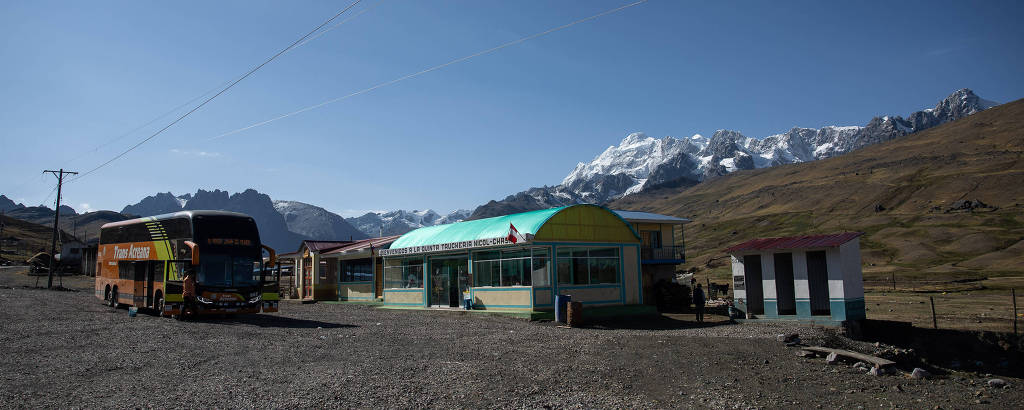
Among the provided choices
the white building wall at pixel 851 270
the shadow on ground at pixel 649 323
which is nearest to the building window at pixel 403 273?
the shadow on ground at pixel 649 323

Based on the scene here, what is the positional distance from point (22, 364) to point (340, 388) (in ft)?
24.5

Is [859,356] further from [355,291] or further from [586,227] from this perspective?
[355,291]

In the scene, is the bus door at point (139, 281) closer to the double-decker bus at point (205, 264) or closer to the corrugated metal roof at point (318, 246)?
the double-decker bus at point (205, 264)

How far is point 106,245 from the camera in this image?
29.6 metres

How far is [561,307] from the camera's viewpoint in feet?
80.6

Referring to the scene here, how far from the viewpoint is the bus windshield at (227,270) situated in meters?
22.5

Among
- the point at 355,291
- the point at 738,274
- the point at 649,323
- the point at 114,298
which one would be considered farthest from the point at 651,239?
the point at 114,298

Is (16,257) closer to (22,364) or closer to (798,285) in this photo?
(22,364)

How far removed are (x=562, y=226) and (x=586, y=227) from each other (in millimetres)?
1483

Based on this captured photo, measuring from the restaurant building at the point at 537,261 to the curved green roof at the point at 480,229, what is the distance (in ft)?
0.22

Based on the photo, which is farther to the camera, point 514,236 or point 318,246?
point 318,246

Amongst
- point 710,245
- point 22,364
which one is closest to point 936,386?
point 22,364

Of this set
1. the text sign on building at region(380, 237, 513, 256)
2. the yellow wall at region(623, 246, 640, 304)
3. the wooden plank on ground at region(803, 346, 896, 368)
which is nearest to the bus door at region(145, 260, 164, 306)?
the text sign on building at region(380, 237, 513, 256)

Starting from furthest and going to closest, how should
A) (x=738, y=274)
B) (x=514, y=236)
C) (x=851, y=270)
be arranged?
(x=514, y=236), (x=738, y=274), (x=851, y=270)
